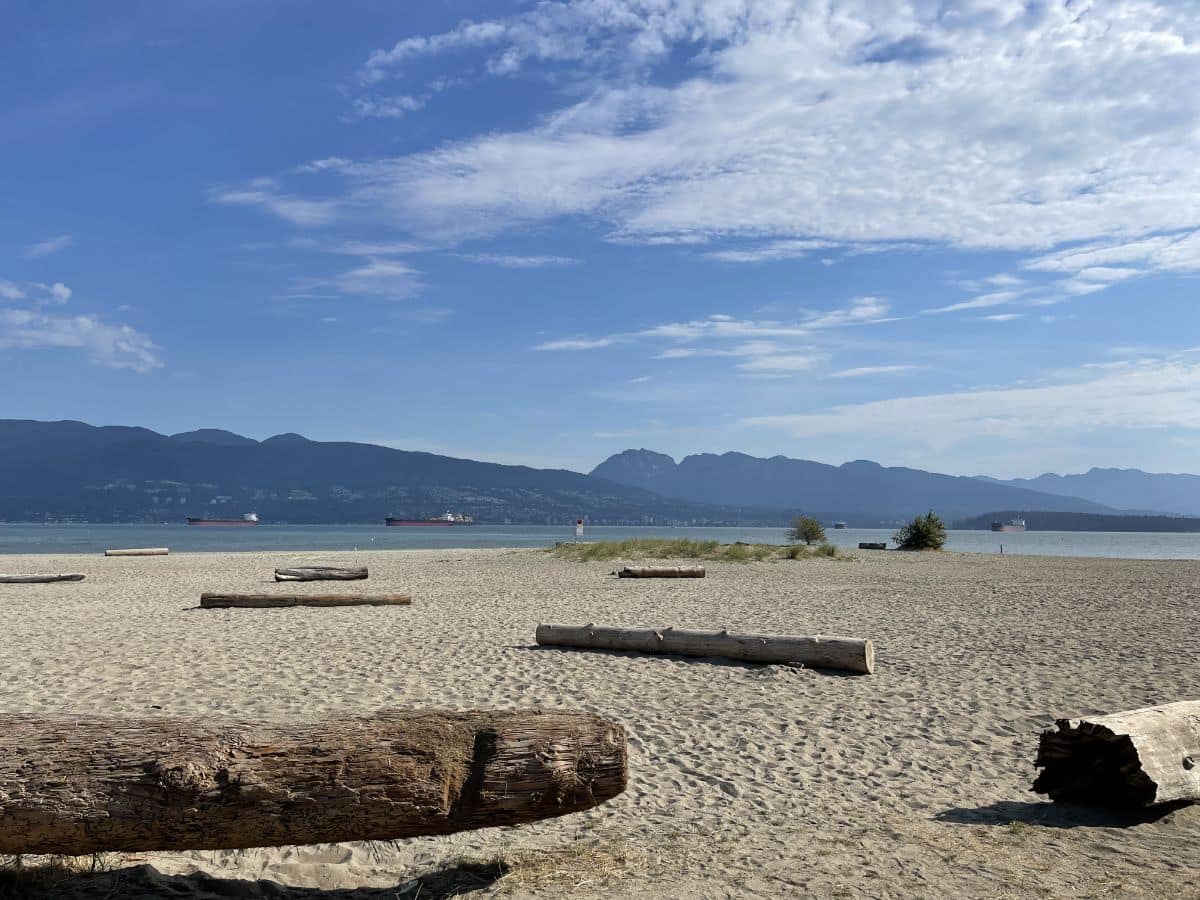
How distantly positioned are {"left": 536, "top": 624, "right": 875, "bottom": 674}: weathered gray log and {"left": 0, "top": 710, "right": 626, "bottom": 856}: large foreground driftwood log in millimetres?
6541

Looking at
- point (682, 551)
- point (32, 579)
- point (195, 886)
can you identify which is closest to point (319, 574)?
point (32, 579)

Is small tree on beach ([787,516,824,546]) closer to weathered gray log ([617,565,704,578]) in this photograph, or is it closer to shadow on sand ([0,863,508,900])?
weathered gray log ([617,565,704,578])

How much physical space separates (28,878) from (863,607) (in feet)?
53.0

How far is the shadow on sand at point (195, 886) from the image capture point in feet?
15.4

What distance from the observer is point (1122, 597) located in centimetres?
2059

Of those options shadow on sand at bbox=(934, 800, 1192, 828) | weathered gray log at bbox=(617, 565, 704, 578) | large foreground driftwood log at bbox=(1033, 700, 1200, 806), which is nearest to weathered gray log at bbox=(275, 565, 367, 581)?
weathered gray log at bbox=(617, 565, 704, 578)

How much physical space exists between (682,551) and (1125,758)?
3141cm

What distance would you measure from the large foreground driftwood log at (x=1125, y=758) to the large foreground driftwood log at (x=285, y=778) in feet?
10.5

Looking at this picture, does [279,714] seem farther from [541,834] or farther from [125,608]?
[125,608]

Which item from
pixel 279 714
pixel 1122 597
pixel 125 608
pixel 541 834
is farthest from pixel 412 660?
pixel 1122 597

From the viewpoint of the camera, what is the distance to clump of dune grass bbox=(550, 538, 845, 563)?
1394 inches

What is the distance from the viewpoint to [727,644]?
11.6 metres

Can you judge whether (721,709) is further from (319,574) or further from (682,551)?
(682,551)

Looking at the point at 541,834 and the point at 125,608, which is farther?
the point at 125,608
